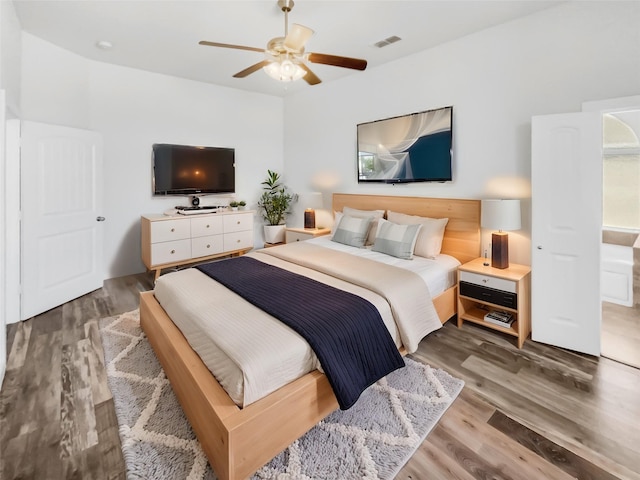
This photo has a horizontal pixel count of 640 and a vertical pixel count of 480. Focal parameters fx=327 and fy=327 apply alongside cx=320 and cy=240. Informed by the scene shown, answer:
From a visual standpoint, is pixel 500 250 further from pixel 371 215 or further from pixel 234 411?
pixel 234 411

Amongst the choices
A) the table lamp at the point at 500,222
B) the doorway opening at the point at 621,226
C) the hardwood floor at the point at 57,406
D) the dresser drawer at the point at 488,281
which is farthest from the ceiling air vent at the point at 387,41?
the hardwood floor at the point at 57,406

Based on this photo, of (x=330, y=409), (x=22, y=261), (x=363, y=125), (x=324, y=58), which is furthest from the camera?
(x=363, y=125)

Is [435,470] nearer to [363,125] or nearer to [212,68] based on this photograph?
[363,125]

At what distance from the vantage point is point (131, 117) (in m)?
4.45

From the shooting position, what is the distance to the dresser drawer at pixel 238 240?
197 inches

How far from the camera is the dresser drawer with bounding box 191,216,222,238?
181 inches

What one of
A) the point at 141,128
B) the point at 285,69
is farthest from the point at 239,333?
the point at 141,128

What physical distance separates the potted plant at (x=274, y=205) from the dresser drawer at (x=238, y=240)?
1.26 feet

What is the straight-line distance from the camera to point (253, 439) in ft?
4.80

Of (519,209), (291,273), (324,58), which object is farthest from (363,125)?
(291,273)

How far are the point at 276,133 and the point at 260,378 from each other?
5.10m

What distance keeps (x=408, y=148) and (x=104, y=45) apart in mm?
3601

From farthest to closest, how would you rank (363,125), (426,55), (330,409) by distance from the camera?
(363,125), (426,55), (330,409)

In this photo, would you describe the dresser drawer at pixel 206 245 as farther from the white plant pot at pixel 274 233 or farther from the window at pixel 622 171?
the window at pixel 622 171
